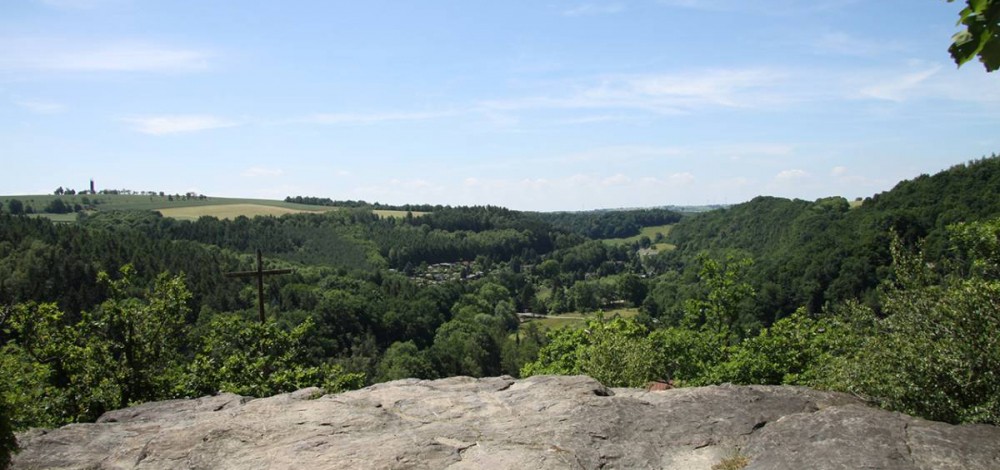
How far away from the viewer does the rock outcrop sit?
8.85m

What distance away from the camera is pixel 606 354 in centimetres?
2008

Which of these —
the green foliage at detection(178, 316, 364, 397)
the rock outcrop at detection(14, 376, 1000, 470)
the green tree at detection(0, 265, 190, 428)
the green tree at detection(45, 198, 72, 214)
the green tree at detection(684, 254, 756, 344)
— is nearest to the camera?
the rock outcrop at detection(14, 376, 1000, 470)

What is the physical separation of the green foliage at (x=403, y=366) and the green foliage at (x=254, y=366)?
61.8 metres

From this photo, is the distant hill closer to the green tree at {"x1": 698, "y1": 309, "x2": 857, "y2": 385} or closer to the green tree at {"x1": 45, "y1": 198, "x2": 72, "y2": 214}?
the green tree at {"x1": 698, "y1": 309, "x2": 857, "y2": 385}

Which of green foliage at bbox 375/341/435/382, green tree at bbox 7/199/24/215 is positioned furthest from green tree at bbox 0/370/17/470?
green tree at bbox 7/199/24/215

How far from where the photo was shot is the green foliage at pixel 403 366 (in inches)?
Answer: 3287

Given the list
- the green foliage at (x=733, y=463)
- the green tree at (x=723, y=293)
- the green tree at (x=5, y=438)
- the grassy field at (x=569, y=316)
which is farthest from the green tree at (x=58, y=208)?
the green foliage at (x=733, y=463)

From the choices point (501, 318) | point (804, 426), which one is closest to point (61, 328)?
point (804, 426)

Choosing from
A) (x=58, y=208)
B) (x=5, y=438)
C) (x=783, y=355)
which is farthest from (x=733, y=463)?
(x=58, y=208)

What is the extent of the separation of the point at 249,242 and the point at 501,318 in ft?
262

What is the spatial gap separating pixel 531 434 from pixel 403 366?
78.1 meters

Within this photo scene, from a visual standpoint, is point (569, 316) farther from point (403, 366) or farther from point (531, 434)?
point (531, 434)

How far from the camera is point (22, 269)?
241 feet

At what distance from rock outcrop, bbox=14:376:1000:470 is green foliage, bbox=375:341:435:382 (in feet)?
235
